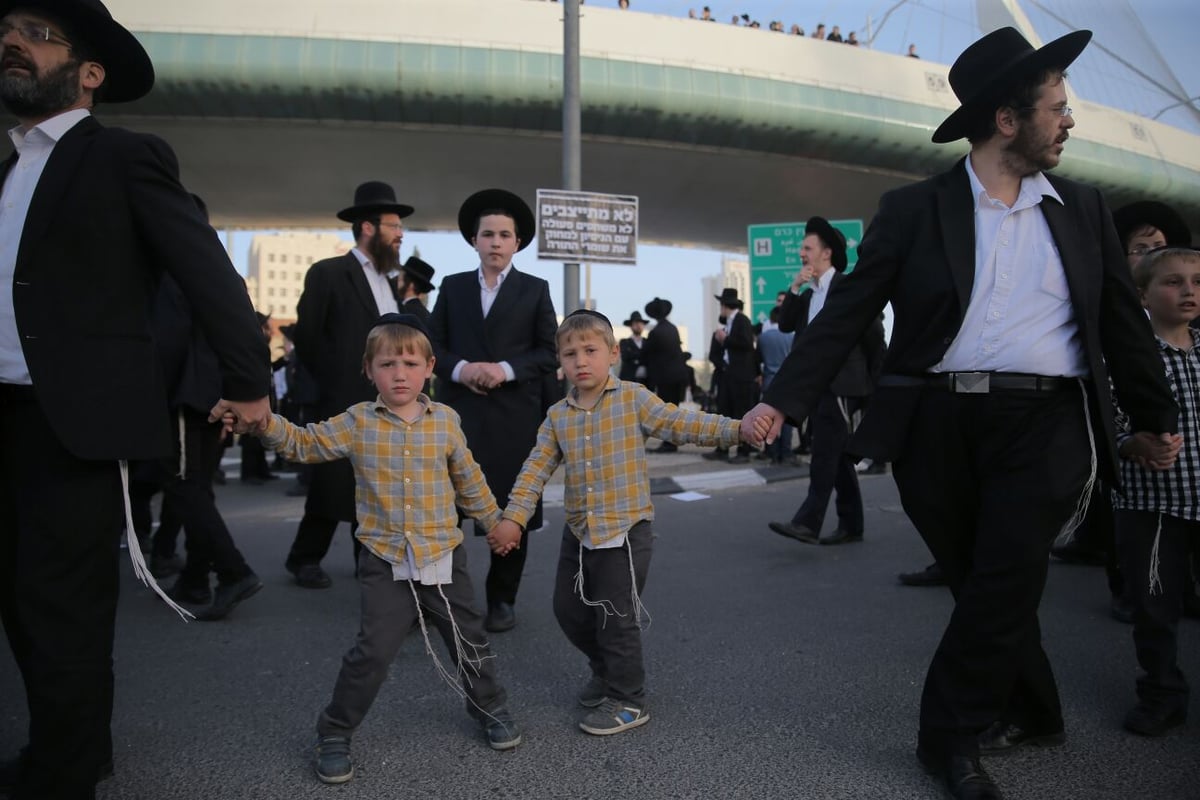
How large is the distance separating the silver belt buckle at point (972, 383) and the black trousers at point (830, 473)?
126 inches

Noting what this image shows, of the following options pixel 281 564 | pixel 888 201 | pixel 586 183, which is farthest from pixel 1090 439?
pixel 586 183

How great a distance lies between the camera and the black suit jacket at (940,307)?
2.47m

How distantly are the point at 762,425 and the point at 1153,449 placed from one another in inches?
50.6

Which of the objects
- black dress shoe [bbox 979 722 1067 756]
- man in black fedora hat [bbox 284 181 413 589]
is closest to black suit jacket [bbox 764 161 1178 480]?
black dress shoe [bbox 979 722 1067 756]

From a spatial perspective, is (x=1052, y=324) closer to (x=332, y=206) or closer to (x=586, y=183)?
(x=586, y=183)

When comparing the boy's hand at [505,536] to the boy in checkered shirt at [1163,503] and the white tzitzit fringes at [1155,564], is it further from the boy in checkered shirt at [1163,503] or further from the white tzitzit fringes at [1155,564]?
the white tzitzit fringes at [1155,564]

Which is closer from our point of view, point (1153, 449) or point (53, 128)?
point (53, 128)

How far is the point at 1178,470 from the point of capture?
3074 millimetres

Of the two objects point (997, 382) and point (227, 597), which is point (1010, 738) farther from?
point (227, 597)

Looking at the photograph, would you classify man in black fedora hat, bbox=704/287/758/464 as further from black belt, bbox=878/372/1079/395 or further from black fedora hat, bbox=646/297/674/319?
black belt, bbox=878/372/1079/395

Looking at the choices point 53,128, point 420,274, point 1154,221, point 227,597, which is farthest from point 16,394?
point 420,274

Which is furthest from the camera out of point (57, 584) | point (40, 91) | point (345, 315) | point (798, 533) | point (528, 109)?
point (528, 109)

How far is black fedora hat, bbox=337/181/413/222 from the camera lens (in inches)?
182

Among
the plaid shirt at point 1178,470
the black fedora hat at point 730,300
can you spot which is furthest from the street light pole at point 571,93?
the plaid shirt at point 1178,470
